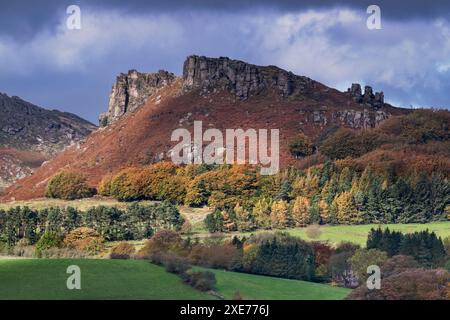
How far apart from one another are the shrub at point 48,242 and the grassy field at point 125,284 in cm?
1991

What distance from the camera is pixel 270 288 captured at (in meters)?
106

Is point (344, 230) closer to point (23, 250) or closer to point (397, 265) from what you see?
point (397, 265)

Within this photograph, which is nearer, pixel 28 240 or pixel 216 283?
pixel 216 283

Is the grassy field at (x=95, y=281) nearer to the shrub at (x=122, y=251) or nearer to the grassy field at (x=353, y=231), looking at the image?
the shrub at (x=122, y=251)

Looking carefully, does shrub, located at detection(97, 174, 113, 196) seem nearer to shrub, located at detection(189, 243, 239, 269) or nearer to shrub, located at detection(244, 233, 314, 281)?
shrub, located at detection(189, 243, 239, 269)

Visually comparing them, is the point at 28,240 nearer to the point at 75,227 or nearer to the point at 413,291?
the point at 75,227

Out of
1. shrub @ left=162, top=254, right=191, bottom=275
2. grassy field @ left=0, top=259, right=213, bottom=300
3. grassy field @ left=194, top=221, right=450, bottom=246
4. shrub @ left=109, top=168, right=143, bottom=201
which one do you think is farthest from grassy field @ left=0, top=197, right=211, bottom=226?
grassy field @ left=0, top=259, right=213, bottom=300

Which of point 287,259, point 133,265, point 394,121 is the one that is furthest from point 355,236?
point 394,121

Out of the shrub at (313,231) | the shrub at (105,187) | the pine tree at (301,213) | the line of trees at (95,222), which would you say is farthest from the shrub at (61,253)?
the shrub at (105,187)

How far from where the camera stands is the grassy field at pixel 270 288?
10162 cm

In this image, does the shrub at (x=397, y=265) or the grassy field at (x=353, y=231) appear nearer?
the shrub at (x=397, y=265)

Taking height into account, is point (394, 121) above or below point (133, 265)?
above

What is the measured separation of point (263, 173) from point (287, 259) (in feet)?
196

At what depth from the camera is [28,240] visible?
13988cm
